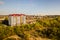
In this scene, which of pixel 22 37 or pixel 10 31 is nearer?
pixel 22 37

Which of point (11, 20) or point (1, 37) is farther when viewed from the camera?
point (11, 20)

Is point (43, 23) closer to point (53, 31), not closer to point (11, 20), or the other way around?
point (53, 31)

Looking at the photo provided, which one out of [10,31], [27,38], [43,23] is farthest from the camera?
[43,23]

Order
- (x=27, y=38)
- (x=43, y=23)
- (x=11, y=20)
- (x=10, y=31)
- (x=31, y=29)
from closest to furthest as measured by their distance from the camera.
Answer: (x=27, y=38) → (x=10, y=31) → (x=31, y=29) → (x=43, y=23) → (x=11, y=20)

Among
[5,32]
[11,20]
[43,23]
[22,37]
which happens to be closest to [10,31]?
[5,32]

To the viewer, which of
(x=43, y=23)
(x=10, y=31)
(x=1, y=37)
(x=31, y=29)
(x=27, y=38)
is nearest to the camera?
(x=27, y=38)

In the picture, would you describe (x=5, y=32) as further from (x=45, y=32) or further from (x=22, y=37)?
(x=45, y=32)

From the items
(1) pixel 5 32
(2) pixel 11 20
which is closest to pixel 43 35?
(1) pixel 5 32
